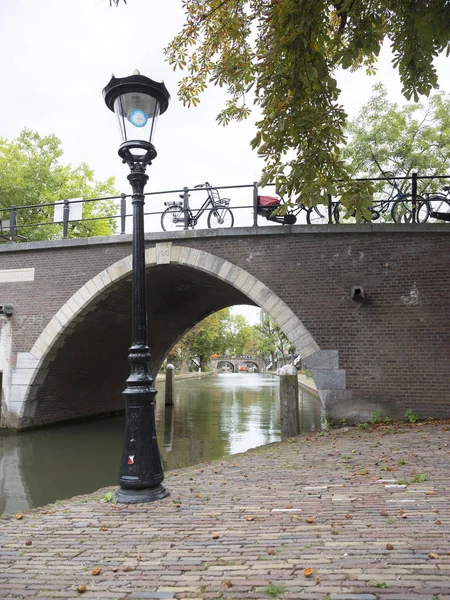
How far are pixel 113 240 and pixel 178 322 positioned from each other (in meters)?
6.61

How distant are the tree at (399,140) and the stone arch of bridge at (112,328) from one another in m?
8.75

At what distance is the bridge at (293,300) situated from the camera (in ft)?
32.1

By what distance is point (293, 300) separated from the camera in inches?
413

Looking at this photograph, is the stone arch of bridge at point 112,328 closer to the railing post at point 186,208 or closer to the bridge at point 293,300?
the bridge at point 293,300

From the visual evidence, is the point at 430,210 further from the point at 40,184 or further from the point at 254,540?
the point at 40,184

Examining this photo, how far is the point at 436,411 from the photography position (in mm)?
9469

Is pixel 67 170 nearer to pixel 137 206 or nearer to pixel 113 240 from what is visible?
pixel 113 240

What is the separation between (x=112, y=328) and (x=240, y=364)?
7868 cm

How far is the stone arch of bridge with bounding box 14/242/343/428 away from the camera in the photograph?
34.8ft

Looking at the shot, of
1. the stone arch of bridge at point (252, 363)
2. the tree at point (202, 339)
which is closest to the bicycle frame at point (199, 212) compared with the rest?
the tree at point (202, 339)

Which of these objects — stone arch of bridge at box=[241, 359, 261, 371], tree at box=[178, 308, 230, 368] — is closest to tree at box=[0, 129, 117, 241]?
tree at box=[178, 308, 230, 368]

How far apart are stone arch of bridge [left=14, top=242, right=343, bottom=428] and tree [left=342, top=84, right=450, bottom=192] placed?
8748 mm

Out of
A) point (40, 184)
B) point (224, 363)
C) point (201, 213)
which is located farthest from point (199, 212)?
point (224, 363)

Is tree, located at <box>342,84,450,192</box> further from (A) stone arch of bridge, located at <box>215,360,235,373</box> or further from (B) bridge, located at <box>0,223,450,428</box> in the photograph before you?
(A) stone arch of bridge, located at <box>215,360,235,373</box>
